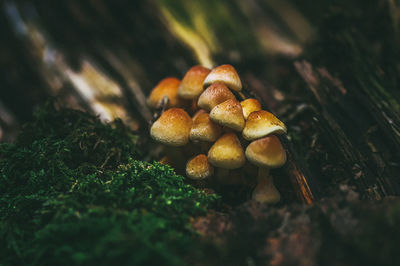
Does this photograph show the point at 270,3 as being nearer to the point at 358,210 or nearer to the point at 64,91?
the point at 64,91

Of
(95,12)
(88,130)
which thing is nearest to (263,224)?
(88,130)

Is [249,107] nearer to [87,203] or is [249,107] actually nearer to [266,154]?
[266,154]

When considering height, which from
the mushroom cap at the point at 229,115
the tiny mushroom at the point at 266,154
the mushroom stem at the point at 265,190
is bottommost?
the mushroom stem at the point at 265,190

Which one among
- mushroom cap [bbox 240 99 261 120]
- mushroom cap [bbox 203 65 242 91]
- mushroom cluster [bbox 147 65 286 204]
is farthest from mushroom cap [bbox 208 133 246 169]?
mushroom cap [bbox 203 65 242 91]

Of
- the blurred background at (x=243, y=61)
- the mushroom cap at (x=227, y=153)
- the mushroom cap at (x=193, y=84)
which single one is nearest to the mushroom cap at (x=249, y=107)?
the mushroom cap at (x=227, y=153)

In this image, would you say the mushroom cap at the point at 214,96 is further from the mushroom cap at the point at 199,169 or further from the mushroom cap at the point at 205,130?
the mushroom cap at the point at 199,169

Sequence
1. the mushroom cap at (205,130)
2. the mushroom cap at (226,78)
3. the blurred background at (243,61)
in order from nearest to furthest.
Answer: the mushroom cap at (205,130) < the mushroom cap at (226,78) < the blurred background at (243,61)
